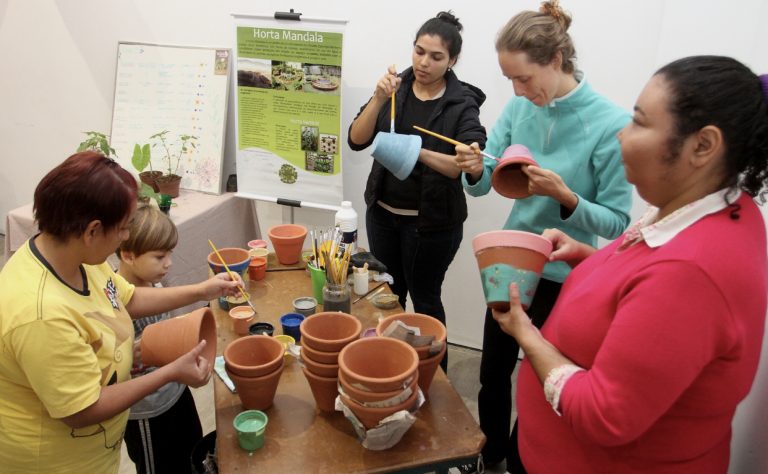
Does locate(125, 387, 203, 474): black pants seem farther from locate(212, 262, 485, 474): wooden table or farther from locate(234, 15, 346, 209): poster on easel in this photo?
locate(234, 15, 346, 209): poster on easel

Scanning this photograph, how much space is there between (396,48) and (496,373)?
1.85 meters

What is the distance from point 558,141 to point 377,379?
1.05m

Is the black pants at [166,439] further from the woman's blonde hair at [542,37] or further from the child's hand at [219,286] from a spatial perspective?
the woman's blonde hair at [542,37]

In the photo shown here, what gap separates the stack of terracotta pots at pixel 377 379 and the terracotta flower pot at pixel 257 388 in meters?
0.19

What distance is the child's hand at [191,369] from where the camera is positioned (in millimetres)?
1236

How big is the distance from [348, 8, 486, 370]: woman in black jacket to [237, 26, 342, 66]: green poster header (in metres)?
0.70

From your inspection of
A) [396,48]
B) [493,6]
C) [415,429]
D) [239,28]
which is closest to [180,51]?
[239,28]

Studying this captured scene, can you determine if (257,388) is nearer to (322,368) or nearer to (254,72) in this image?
(322,368)

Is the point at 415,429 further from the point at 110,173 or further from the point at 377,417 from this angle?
the point at 110,173

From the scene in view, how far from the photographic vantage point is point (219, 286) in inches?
65.4

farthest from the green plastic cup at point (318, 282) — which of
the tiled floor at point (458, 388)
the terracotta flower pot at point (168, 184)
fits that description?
the terracotta flower pot at point (168, 184)

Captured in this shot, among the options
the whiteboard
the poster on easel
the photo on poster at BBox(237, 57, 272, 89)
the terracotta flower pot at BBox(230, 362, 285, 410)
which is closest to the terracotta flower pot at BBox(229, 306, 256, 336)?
the terracotta flower pot at BBox(230, 362, 285, 410)

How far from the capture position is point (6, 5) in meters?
3.73

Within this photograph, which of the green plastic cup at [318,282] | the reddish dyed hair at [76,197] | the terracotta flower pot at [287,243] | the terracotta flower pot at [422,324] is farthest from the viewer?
the terracotta flower pot at [287,243]
